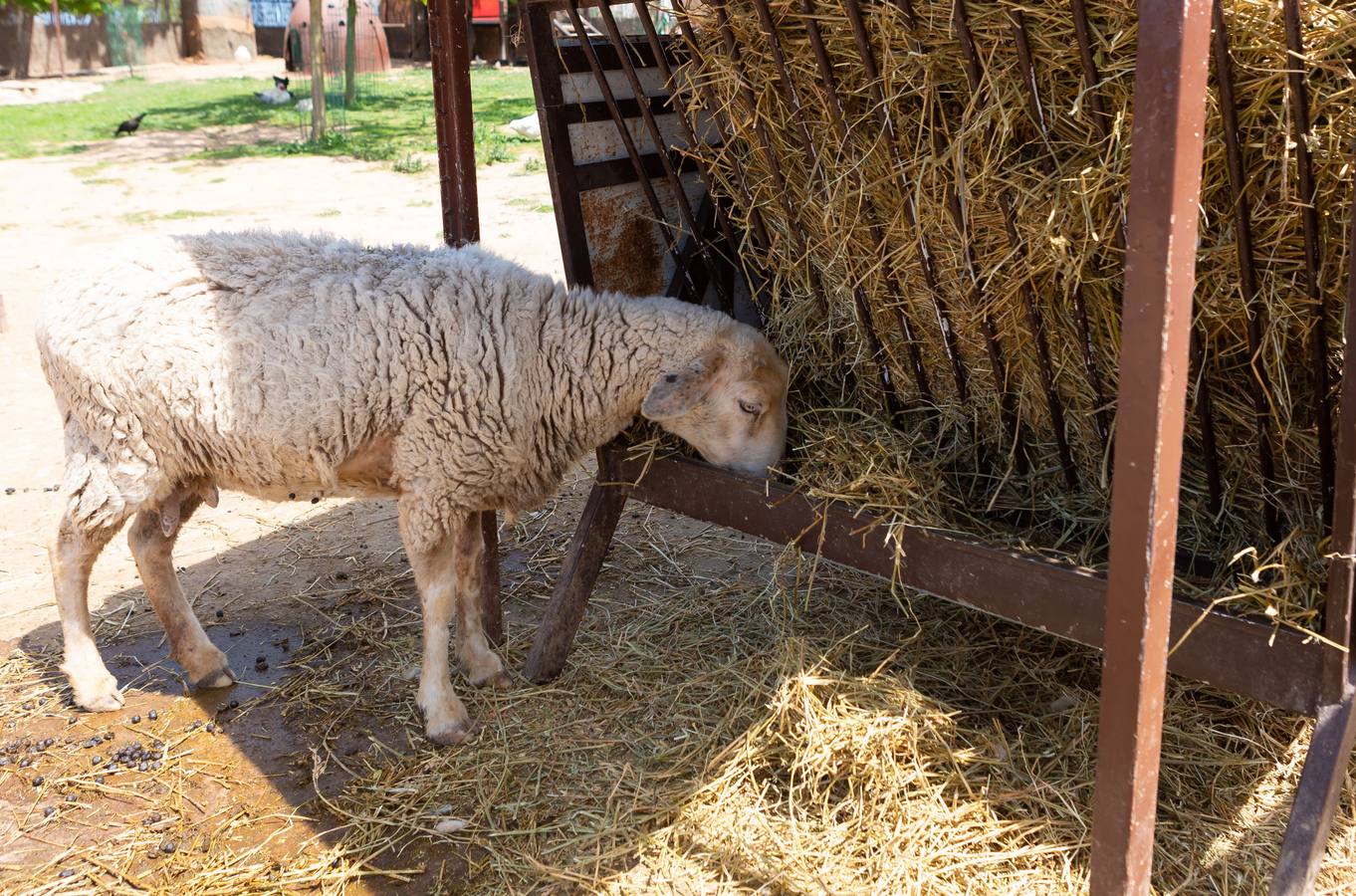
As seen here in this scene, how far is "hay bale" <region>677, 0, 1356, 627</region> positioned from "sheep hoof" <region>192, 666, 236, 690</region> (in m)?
2.31

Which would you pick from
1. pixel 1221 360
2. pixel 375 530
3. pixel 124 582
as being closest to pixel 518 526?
pixel 375 530

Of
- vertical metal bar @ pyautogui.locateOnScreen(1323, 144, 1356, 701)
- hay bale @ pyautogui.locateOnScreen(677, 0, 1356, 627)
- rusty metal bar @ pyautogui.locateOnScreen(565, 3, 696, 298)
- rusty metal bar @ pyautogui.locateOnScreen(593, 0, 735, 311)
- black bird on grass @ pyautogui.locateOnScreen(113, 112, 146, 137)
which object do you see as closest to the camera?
vertical metal bar @ pyautogui.locateOnScreen(1323, 144, 1356, 701)

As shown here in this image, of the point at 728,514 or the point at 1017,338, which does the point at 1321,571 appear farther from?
the point at 728,514

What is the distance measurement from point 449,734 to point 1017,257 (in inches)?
93.4

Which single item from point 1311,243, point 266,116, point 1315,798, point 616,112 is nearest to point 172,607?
point 616,112

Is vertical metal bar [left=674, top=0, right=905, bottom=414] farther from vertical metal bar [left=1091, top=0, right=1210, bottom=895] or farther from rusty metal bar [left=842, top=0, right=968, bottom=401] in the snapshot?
vertical metal bar [left=1091, top=0, right=1210, bottom=895]

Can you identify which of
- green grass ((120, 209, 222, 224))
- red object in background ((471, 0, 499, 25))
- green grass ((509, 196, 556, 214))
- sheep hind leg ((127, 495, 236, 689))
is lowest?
sheep hind leg ((127, 495, 236, 689))

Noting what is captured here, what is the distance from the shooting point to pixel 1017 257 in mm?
2848

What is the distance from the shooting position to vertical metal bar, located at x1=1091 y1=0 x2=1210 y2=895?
1.80 m

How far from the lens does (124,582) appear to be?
4973 mm

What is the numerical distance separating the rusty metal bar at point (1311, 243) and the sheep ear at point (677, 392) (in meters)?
1.78

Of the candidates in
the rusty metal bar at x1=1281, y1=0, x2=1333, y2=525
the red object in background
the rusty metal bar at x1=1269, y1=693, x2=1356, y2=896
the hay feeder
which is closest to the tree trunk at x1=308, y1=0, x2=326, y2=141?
the hay feeder

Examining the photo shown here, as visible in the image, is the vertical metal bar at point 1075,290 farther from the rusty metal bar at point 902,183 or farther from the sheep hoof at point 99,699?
the sheep hoof at point 99,699

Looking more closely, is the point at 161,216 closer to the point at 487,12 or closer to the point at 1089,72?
the point at 1089,72
